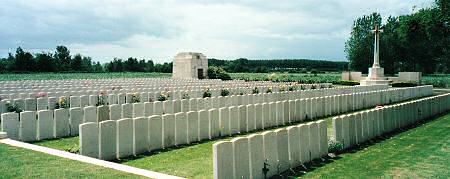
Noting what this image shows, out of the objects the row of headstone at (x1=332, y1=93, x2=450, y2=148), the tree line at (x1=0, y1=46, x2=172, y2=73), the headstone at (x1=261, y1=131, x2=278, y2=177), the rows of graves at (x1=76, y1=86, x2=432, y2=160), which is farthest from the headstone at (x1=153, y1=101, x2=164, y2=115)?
the tree line at (x1=0, y1=46, x2=172, y2=73)

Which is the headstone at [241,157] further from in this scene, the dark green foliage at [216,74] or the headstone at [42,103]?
the dark green foliage at [216,74]

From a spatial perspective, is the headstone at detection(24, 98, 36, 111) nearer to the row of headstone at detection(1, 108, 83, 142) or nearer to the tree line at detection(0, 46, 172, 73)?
the row of headstone at detection(1, 108, 83, 142)

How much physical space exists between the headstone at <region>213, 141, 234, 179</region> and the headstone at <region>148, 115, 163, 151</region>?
3440mm

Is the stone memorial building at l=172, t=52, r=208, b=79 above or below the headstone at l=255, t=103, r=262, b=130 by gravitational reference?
above

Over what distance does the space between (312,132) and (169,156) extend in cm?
311

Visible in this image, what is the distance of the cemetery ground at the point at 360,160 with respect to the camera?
774 centimetres

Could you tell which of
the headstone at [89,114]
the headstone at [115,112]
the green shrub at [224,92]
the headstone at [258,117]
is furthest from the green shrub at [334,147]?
the green shrub at [224,92]

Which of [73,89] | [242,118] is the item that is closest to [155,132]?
[242,118]

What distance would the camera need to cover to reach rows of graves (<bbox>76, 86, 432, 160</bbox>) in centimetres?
864

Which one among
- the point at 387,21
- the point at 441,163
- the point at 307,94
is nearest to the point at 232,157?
the point at 441,163

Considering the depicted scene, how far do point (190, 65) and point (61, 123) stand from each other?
37.8m

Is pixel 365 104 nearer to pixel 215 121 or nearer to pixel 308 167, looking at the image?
pixel 215 121

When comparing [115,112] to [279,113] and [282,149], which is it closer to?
[279,113]

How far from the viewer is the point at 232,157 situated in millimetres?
6719
